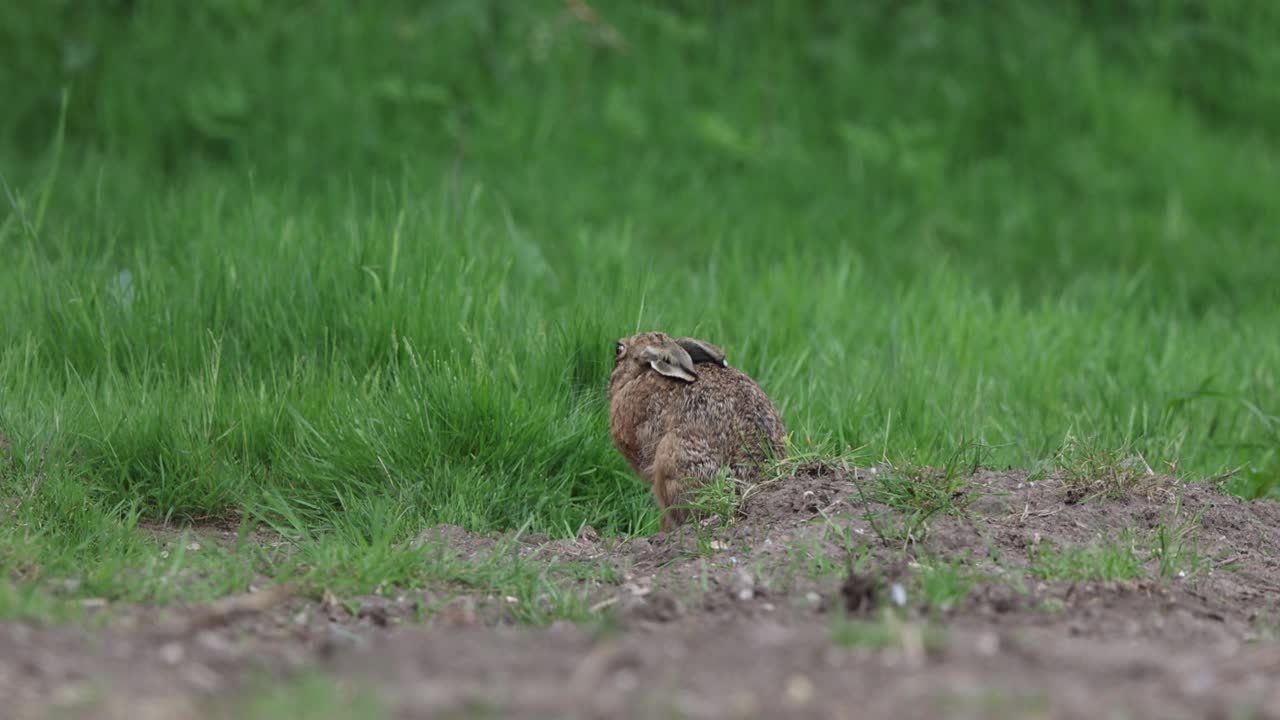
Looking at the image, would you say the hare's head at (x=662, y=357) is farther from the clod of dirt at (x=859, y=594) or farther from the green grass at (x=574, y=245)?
the clod of dirt at (x=859, y=594)

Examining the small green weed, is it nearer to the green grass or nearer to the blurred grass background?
the green grass

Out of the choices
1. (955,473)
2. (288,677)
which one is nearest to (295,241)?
(955,473)

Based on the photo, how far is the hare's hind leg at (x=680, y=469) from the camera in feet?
15.3

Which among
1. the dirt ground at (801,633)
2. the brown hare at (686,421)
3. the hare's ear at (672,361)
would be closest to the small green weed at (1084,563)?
the dirt ground at (801,633)

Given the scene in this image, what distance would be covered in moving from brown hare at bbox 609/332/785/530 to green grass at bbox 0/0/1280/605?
0.31 metres

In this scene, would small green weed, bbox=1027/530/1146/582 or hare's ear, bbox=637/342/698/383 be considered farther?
hare's ear, bbox=637/342/698/383

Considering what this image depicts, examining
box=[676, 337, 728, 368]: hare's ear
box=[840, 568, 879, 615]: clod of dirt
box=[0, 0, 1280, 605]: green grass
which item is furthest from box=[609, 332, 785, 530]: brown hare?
box=[840, 568, 879, 615]: clod of dirt

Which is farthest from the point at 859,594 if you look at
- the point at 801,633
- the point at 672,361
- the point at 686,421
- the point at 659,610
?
the point at 672,361

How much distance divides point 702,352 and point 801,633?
1989 mm

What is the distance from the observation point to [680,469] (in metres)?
4.68

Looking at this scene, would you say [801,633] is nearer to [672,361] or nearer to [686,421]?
[686,421]

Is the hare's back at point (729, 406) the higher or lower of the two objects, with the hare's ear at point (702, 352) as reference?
lower

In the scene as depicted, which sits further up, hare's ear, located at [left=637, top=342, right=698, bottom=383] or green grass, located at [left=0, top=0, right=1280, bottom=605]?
hare's ear, located at [left=637, top=342, right=698, bottom=383]

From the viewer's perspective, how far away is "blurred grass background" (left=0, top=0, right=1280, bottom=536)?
502cm
